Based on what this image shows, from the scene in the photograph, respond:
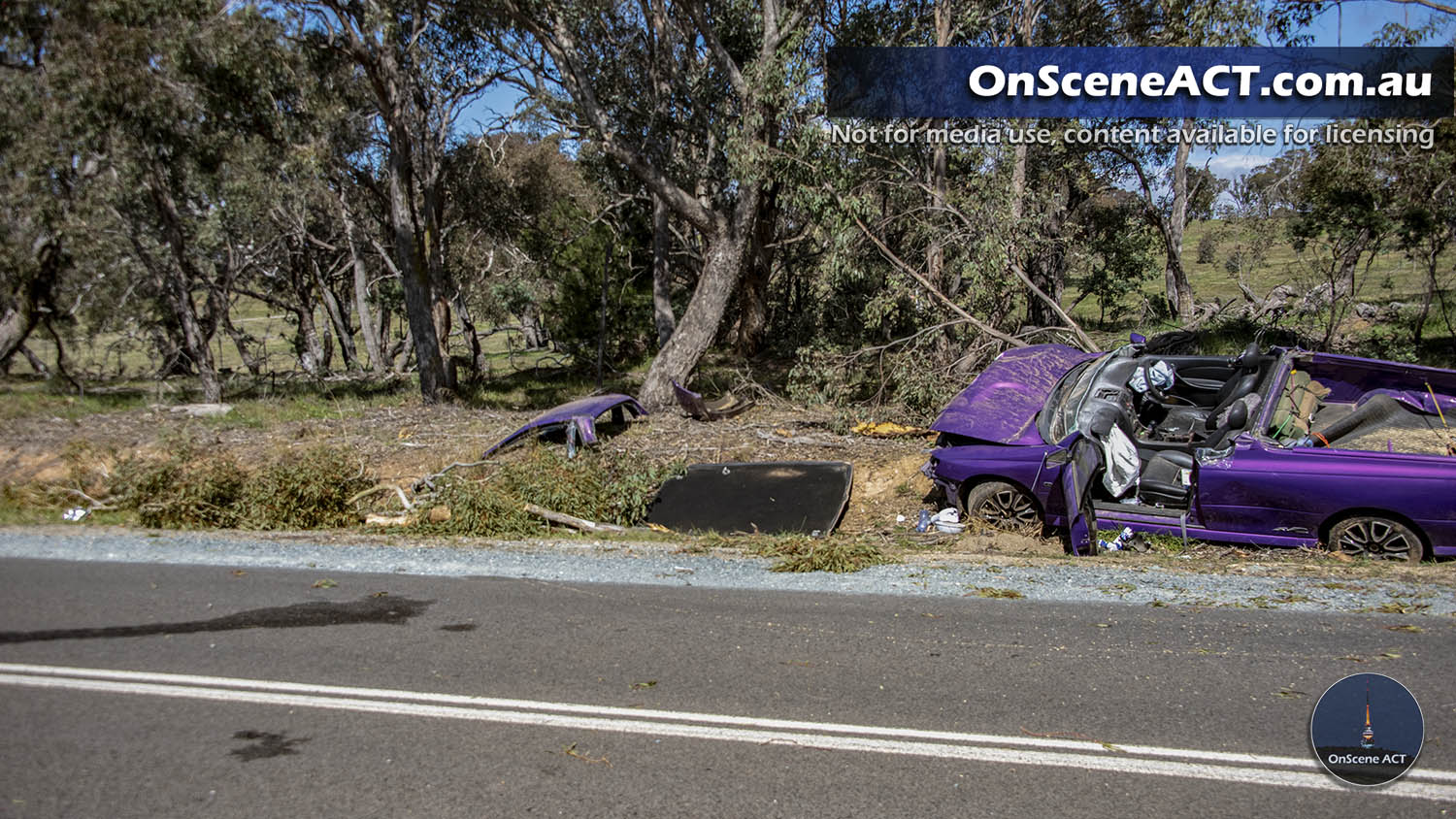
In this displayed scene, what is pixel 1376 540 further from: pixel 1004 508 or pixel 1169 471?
pixel 1004 508

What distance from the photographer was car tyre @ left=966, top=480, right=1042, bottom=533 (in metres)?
8.70

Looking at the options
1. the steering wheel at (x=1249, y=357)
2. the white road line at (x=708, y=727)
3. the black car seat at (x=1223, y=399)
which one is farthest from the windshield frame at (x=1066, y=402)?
the white road line at (x=708, y=727)

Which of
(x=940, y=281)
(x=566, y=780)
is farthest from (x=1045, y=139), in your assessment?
(x=566, y=780)

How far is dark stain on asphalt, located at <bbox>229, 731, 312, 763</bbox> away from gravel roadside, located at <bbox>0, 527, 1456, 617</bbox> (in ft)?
9.34

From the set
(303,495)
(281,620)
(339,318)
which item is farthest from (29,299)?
(281,620)

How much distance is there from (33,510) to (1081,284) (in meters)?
23.1

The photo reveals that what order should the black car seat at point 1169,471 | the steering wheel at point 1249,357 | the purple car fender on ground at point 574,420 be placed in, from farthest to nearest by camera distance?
1. the purple car fender on ground at point 574,420
2. the steering wheel at point 1249,357
3. the black car seat at point 1169,471

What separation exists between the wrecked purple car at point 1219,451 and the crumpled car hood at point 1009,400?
22mm

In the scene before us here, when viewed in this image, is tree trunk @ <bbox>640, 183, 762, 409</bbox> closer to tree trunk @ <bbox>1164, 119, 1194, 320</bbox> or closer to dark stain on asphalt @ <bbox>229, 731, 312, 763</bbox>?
tree trunk @ <bbox>1164, 119, 1194, 320</bbox>

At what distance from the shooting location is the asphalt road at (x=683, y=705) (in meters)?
4.00

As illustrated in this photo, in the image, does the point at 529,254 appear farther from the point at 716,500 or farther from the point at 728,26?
the point at 716,500

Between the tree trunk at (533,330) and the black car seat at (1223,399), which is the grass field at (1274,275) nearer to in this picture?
the black car seat at (1223,399)

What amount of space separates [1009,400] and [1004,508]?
3.74 feet

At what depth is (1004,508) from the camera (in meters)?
8.78
